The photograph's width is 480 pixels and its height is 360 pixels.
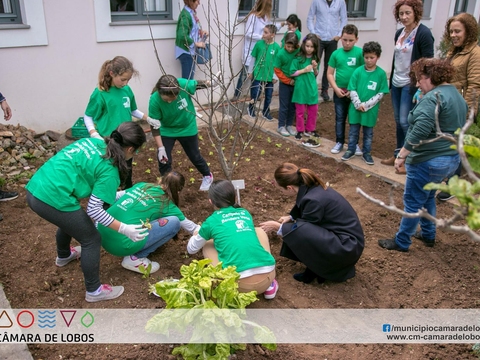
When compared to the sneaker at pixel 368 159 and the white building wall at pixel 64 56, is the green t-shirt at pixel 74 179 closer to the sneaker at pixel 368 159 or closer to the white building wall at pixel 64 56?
the white building wall at pixel 64 56

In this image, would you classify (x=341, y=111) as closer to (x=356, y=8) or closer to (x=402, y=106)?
(x=402, y=106)

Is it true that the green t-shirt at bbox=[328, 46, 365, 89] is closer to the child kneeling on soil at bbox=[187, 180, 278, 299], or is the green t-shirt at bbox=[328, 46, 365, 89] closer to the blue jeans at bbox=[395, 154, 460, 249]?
the blue jeans at bbox=[395, 154, 460, 249]

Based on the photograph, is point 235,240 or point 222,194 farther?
point 222,194

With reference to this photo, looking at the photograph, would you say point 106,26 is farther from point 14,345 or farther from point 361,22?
point 361,22

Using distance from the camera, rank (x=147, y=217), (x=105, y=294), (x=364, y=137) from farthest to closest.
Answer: (x=364, y=137) < (x=147, y=217) < (x=105, y=294)

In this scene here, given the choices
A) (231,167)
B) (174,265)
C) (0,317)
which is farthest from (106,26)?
(0,317)

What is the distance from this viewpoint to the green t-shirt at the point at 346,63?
5781 millimetres

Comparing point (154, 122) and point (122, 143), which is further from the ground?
point (122, 143)

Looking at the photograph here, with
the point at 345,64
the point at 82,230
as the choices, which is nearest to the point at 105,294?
the point at 82,230

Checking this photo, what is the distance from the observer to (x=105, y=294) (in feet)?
10.7

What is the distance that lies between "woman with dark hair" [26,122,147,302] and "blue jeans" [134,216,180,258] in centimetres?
41

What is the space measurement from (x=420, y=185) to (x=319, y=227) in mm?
1081

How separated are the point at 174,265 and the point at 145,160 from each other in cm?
232

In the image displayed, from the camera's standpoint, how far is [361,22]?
30.7 ft
